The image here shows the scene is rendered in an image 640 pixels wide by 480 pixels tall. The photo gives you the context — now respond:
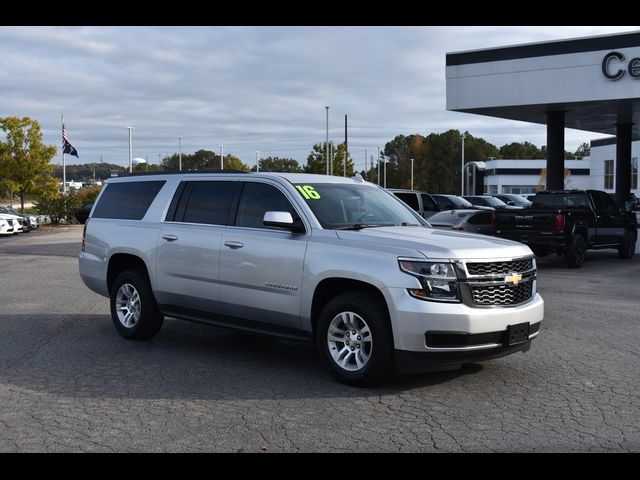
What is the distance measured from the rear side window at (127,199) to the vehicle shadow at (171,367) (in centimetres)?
147

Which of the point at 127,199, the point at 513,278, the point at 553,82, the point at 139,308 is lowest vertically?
the point at 139,308

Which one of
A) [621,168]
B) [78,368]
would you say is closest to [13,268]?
[78,368]

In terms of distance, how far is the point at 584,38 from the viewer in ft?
77.1

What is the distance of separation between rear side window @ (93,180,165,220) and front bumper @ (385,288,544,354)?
375 centimetres

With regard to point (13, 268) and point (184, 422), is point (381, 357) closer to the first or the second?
point (184, 422)

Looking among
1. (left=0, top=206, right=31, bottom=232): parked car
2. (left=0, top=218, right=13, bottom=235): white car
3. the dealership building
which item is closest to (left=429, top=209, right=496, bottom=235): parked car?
the dealership building

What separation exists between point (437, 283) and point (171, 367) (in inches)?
112

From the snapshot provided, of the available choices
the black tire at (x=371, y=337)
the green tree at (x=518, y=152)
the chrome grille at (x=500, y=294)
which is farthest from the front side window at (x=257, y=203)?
the green tree at (x=518, y=152)

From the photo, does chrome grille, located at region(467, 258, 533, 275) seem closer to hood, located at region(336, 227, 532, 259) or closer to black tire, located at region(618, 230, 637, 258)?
hood, located at region(336, 227, 532, 259)

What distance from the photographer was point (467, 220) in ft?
59.7

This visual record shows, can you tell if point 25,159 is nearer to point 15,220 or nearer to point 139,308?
point 15,220

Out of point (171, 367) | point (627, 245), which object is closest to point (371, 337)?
point (171, 367)

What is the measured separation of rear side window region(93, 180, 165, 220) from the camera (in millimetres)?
8766

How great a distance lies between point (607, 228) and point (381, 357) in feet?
46.8
